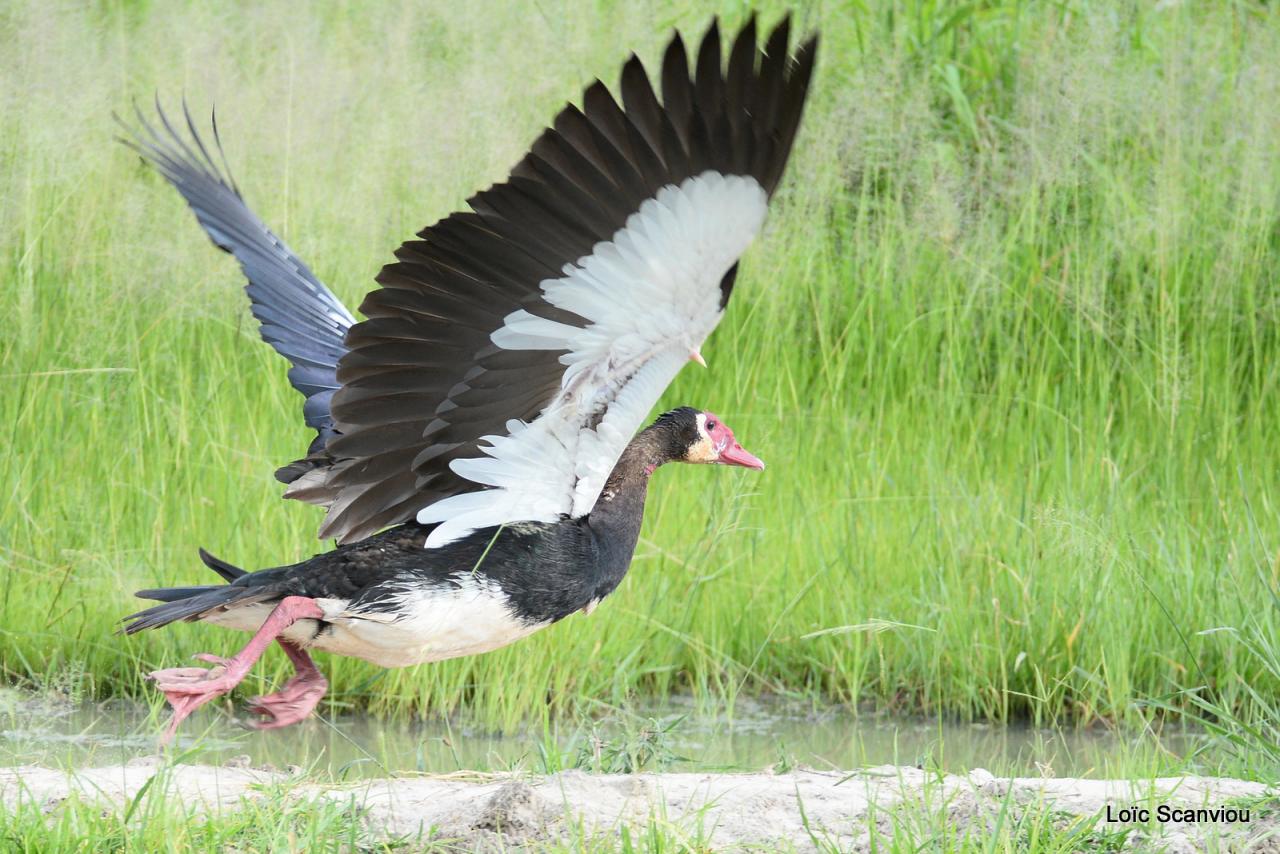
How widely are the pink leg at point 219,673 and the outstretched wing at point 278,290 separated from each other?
2.11ft

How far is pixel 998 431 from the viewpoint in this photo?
19.5ft

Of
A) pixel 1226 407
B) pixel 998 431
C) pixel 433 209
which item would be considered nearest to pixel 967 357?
pixel 998 431

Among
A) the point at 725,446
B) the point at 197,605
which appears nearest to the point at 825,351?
the point at 725,446

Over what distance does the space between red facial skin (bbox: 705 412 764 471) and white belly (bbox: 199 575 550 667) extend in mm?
828

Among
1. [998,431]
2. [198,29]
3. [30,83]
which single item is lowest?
[998,431]

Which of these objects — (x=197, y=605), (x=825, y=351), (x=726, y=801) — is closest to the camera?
(x=726, y=801)

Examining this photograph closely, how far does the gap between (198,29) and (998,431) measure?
13.3 feet

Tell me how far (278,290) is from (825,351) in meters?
2.26

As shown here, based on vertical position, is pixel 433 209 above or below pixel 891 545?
above

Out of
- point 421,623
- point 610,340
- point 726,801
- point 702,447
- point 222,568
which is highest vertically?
point 610,340

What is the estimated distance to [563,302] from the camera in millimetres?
3438

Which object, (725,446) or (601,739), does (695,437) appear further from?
(601,739)

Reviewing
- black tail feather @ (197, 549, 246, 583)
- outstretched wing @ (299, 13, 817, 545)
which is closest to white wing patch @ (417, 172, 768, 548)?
outstretched wing @ (299, 13, 817, 545)

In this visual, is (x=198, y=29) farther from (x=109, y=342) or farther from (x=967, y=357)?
(x=967, y=357)
